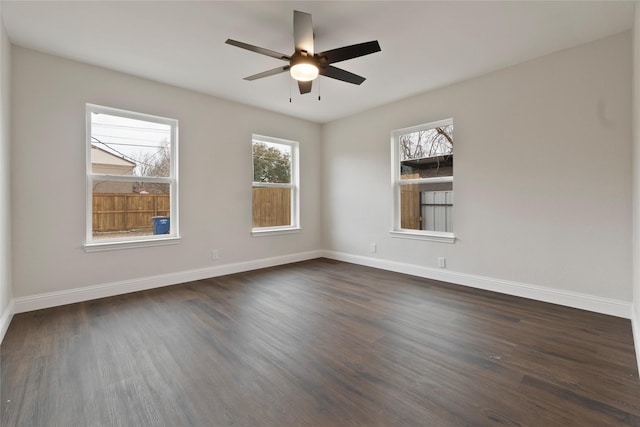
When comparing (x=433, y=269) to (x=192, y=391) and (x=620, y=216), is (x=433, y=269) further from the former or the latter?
(x=192, y=391)

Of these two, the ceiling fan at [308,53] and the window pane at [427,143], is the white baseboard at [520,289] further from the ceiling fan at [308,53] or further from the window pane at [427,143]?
the ceiling fan at [308,53]

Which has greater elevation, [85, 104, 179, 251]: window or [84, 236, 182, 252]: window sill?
[85, 104, 179, 251]: window

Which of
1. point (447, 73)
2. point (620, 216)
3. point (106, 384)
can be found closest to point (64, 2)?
point (106, 384)

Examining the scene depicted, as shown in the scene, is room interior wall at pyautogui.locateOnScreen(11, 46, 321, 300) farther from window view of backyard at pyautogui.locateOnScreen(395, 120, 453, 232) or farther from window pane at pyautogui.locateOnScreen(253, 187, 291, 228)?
window view of backyard at pyautogui.locateOnScreen(395, 120, 453, 232)

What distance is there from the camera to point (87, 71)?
3.19 meters

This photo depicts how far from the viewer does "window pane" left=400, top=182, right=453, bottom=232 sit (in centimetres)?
400

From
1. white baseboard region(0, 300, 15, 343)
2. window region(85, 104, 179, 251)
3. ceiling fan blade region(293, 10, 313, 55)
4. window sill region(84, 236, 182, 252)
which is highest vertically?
ceiling fan blade region(293, 10, 313, 55)

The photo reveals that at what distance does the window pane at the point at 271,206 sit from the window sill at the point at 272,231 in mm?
75

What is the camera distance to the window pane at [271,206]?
478 centimetres

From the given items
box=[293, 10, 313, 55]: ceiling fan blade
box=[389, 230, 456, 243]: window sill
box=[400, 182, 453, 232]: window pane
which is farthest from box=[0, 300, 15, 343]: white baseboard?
box=[400, 182, 453, 232]: window pane

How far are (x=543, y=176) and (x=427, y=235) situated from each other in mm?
1515

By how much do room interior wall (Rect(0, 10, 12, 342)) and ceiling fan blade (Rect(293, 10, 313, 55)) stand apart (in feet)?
8.07

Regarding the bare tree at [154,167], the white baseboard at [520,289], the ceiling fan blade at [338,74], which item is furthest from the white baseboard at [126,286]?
the ceiling fan blade at [338,74]

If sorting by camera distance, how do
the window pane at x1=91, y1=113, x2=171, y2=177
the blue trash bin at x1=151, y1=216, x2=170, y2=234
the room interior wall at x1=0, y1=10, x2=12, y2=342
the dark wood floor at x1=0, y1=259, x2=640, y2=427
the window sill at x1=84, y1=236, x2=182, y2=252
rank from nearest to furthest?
the dark wood floor at x1=0, y1=259, x2=640, y2=427 < the room interior wall at x1=0, y1=10, x2=12, y2=342 < the window sill at x1=84, y1=236, x2=182, y2=252 < the window pane at x1=91, y1=113, x2=171, y2=177 < the blue trash bin at x1=151, y1=216, x2=170, y2=234
